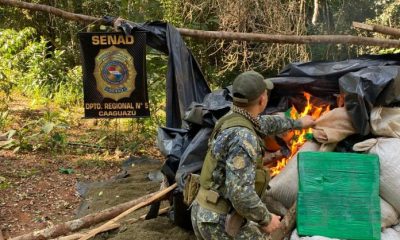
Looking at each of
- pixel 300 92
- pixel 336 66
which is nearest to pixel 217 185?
pixel 300 92

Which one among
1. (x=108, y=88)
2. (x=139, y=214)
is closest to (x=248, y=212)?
(x=139, y=214)

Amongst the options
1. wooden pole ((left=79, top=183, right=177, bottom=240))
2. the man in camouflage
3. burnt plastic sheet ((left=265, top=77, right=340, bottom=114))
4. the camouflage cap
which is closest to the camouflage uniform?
the man in camouflage

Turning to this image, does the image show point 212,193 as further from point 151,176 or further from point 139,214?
point 151,176

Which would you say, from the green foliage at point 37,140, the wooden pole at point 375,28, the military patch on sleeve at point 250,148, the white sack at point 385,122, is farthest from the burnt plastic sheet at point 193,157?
the green foliage at point 37,140

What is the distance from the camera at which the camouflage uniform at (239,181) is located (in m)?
2.29

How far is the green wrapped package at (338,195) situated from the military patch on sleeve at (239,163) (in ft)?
3.22

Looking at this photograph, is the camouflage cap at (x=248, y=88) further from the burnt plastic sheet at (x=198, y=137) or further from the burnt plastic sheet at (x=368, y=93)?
the burnt plastic sheet at (x=198, y=137)

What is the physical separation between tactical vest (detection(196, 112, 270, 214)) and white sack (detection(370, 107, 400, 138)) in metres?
1.05

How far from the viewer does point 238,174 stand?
2.29m

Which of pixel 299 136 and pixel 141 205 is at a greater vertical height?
pixel 299 136

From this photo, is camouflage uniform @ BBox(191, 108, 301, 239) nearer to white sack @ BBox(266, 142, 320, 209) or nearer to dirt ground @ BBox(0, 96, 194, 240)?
white sack @ BBox(266, 142, 320, 209)

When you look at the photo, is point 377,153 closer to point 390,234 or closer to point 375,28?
point 390,234

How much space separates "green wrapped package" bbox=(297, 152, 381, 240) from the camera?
121 inches

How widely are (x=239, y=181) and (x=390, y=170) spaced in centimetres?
132
